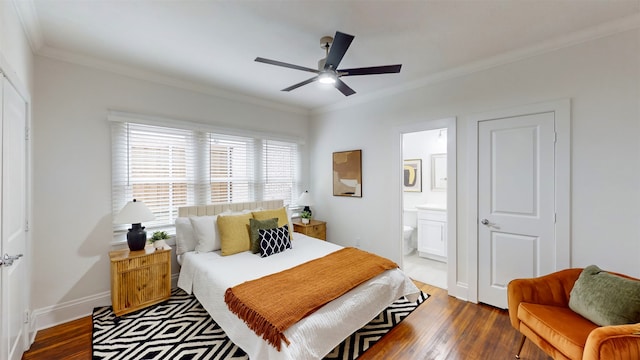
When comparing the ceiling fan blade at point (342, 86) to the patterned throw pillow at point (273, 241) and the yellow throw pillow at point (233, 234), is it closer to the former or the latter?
the patterned throw pillow at point (273, 241)

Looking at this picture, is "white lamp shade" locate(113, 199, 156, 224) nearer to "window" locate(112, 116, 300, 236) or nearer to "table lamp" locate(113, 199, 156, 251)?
"table lamp" locate(113, 199, 156, 251)

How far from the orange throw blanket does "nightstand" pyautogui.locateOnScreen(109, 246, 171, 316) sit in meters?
1.22

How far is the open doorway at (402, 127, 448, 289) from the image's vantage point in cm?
410

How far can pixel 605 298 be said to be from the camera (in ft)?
5.46

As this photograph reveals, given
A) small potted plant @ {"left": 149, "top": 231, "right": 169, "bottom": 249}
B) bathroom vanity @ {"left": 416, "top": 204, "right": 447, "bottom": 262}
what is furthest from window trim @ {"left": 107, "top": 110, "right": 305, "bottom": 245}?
bathroom vanity @ {"left": 416, "top": 204, "right": 447, "bottom": 262}

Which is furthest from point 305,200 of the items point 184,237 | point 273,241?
point 184,237

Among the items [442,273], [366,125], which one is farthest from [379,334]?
[366,125]

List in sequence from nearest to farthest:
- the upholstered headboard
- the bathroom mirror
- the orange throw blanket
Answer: the orange throw blanket
the upholstered headboard
the bathroom mirror

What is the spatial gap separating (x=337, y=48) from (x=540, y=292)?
2435mm

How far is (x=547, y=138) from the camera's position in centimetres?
241

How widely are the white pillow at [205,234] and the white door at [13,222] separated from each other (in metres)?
1.31

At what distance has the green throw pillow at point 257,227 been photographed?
9.43ft

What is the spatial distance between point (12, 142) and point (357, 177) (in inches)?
137

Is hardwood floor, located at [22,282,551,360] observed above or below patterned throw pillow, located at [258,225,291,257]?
below
